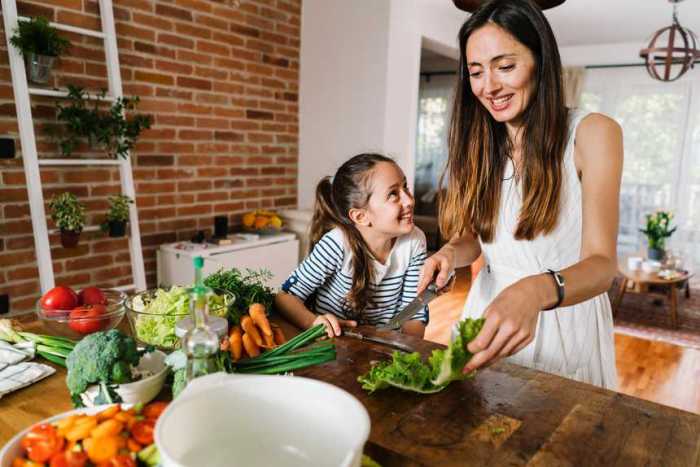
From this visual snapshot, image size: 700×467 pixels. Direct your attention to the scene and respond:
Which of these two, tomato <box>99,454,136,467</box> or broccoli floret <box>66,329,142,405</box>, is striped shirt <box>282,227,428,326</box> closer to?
broccoli floret <box>66,329,142,405</box>

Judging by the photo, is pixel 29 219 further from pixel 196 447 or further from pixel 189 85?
pixel 196 447

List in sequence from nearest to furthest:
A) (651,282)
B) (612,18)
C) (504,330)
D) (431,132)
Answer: (504,330) < (651,282) < (612,18) < (431,132)

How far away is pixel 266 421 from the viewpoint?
675 millimetres

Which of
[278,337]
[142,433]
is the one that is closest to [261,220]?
[278,337]

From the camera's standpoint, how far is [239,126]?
11.9 ft

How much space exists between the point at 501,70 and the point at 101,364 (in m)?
1.00

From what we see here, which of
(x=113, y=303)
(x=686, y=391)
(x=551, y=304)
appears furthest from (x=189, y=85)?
(x=686, y=391)

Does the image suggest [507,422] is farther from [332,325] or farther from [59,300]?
[59,300]

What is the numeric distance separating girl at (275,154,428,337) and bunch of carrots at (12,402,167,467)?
0.87m

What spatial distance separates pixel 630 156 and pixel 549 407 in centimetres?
678

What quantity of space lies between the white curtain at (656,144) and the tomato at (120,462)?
22.9ft

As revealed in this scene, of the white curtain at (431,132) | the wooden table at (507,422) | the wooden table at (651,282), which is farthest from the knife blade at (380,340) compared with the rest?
the white curtain at (431,132)

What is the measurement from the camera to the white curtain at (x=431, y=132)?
782 cm

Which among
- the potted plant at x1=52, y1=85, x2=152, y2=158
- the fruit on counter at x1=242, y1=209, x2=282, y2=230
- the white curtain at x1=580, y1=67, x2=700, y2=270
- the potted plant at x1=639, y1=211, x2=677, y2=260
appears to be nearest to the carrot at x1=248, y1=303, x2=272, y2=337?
the potted plant at x1=52, y1=85, x2=152, y2=158
